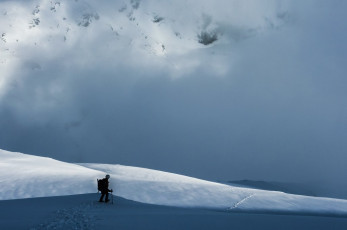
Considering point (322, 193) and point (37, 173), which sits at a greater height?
point (322, 193)

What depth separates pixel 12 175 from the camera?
19.2 metres

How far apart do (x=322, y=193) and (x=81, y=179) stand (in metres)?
74.0

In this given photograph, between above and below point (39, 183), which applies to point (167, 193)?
below

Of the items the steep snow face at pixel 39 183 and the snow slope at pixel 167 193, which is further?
the steep snow face at pixel 39 183

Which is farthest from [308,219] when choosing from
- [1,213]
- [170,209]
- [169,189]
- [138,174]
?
[138,174]

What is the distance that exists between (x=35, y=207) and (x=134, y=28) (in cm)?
18822

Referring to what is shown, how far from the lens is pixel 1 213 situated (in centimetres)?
1217

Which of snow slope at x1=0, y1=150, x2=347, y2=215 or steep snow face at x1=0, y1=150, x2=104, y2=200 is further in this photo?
steep snow face at x1=0, y1=150, x2=104, y2=200

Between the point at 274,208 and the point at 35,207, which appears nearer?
the point at 35,207

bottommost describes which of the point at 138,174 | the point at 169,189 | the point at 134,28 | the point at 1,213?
the point at 1,213

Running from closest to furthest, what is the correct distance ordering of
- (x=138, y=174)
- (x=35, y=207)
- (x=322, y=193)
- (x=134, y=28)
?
(x=35, y=207), (x=138, y=174), (x=322, y=193), (x=134, y=28)

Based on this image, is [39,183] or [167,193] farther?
[39,183]

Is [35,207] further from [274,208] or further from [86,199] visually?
[274,208]

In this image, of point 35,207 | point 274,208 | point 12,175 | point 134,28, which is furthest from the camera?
point 134,28
